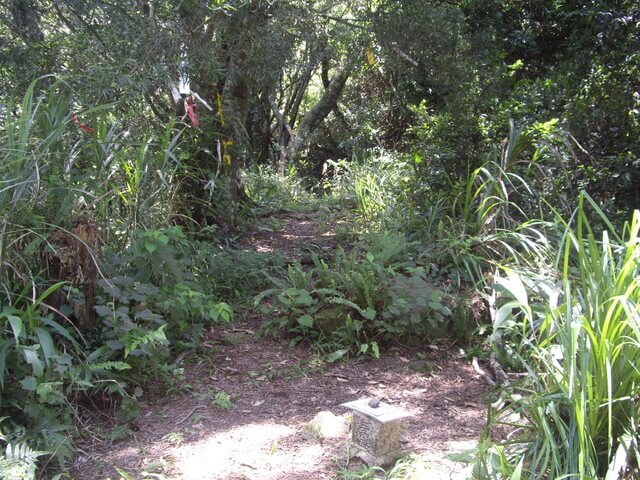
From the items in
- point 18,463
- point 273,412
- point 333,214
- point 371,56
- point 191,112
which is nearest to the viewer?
point 18,463

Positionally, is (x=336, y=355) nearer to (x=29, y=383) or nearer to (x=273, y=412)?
(x=273, y=412)

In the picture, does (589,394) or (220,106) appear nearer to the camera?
(589,394)

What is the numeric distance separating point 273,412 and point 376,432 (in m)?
0.82

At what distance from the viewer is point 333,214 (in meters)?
7.84

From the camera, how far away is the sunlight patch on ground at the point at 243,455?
9.06 ft

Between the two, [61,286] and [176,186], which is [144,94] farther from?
[61,286]

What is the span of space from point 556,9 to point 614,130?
242cm

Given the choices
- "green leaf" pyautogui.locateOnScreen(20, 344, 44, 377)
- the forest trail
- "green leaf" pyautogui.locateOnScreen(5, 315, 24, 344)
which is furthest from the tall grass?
"green leaf" pyautogui.locateOnScreen(5, 315, 24, 344)

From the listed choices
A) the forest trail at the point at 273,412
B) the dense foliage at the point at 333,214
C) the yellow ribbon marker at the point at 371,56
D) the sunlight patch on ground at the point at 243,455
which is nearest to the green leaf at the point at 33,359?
the dense foliage at the point at 333,214

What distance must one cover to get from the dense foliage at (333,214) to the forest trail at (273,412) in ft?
0.44

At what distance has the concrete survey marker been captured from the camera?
273 centimetres

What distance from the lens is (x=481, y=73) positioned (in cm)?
621

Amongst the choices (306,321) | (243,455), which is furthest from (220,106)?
(243,455)

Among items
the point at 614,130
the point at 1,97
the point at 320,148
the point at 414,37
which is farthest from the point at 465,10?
the point at 320,148
